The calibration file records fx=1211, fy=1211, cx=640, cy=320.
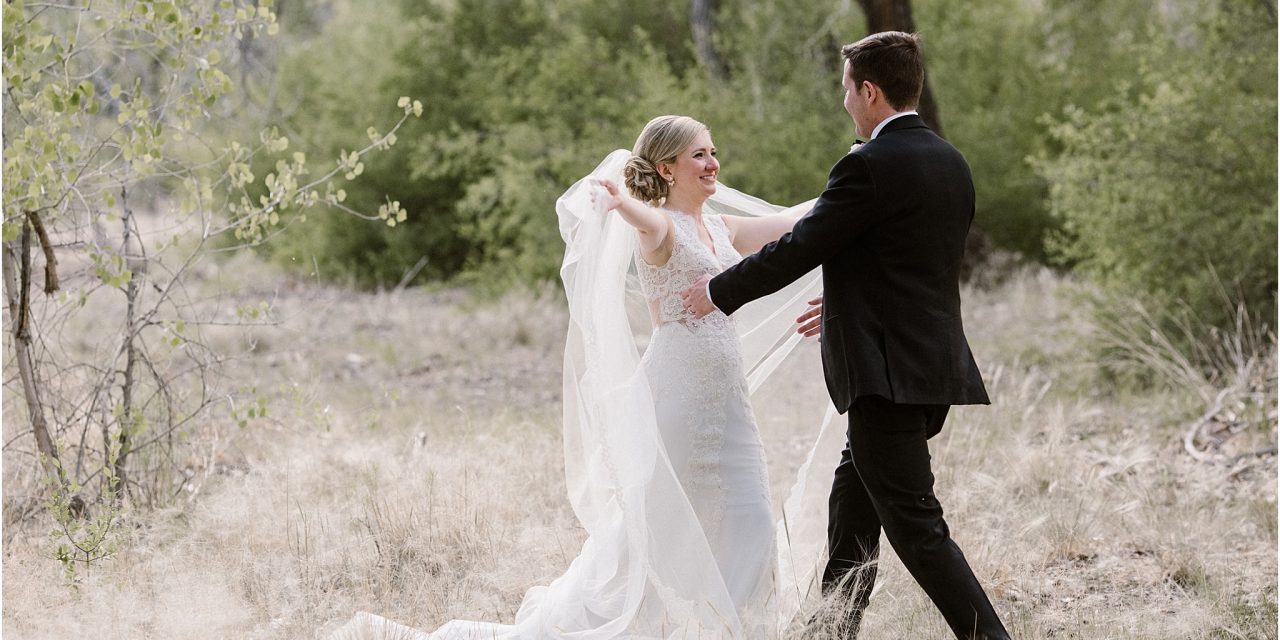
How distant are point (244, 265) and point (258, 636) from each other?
15383 mm

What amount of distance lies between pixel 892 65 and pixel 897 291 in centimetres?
67

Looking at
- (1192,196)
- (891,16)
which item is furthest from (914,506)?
(891,16)

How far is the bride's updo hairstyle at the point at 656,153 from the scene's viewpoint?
409 centimetres

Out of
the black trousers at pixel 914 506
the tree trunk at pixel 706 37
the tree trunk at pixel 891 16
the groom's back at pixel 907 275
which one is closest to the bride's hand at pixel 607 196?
the groom's back at pixel 907 275

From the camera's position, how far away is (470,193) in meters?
16.1

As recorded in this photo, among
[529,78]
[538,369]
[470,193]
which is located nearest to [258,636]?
[538,369]

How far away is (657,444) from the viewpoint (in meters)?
3.94

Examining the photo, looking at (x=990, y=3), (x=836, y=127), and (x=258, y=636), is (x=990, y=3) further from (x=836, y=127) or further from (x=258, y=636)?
(x=258, y=636)

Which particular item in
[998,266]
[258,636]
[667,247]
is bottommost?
[998,266]

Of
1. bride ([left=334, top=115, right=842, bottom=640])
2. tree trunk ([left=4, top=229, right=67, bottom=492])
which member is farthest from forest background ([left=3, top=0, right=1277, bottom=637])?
bride ([left=334, top=115, right=842, bottom=640])

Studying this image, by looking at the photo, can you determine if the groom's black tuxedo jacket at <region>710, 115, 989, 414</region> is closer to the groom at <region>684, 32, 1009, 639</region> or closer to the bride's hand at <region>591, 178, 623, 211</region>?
the groom at <region>684, 32, 1009, 639</region>

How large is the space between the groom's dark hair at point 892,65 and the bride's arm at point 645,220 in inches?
30.5

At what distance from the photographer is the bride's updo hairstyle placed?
409 centimetres

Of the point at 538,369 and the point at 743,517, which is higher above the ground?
the point at 743,517
